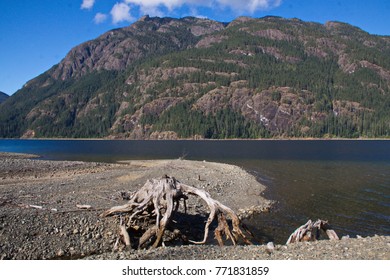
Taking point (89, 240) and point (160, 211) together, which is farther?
point (160, 211)

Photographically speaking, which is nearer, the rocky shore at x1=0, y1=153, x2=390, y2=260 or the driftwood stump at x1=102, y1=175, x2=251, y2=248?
the rocky shore at x1=0, y1=153, x2=390, y2=260

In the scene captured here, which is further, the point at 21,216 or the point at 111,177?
the point at 111,177

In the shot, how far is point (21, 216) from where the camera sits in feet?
62.5

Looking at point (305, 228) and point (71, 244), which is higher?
point (305, 228)

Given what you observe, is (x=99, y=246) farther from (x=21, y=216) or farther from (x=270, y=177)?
(x=270, y=177)

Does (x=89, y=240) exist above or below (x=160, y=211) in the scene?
below

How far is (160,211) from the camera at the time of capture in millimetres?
19031

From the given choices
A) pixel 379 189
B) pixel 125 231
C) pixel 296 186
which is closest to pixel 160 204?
pixel 125 231

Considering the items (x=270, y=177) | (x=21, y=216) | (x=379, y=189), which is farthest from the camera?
(x=270, y=177)

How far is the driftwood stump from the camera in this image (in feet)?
59.0

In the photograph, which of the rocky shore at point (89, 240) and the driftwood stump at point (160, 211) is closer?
the rocky shore at point (89, 240)

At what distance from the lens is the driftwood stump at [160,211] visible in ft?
59.0

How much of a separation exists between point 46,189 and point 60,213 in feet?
48.3
